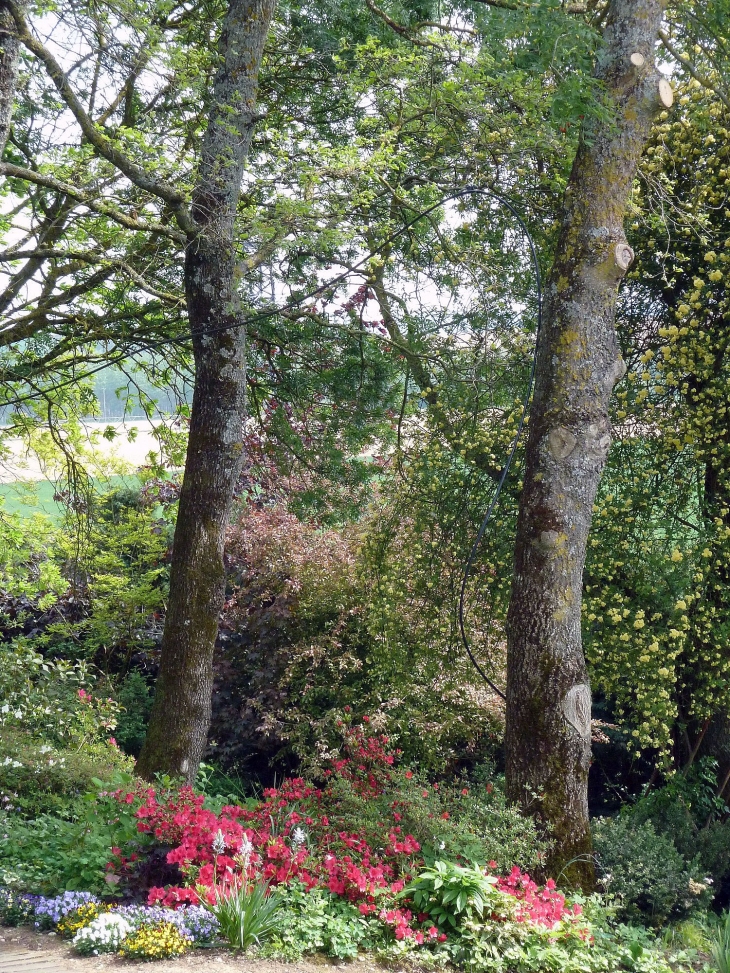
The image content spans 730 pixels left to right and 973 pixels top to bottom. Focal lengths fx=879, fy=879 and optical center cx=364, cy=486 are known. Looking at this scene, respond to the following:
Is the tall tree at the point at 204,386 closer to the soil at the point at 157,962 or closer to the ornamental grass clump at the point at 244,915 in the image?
the soil at the point at 157,962

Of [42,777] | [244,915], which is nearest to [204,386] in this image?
[42,777]

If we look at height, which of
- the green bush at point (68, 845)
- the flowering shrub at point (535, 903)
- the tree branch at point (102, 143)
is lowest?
the green bush at point (68, 845)

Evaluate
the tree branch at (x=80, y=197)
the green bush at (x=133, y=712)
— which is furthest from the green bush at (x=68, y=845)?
the green bush at (x=133, y=712)

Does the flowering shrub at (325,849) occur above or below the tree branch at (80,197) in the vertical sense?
below

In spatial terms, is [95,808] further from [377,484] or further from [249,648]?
[377,484]

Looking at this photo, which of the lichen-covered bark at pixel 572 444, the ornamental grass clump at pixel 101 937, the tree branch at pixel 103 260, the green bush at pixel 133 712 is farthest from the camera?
the green bush at pixel 133 712

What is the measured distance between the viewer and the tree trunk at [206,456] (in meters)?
5.52

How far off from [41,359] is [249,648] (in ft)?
10.6

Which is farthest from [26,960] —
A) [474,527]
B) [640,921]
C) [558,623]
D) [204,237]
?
[474,527]

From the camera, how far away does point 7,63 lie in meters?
4.88

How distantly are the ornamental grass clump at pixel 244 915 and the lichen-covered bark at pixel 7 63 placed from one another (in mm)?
4183

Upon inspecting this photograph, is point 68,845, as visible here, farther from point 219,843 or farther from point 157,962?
point 157,962

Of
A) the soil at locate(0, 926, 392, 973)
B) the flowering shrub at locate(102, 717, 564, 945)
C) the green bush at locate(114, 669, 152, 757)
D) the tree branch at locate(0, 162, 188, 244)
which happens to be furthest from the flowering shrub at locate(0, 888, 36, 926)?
the green bush at locate(114, 669, 152, 757)

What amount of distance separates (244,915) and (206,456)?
2963 millimetres
